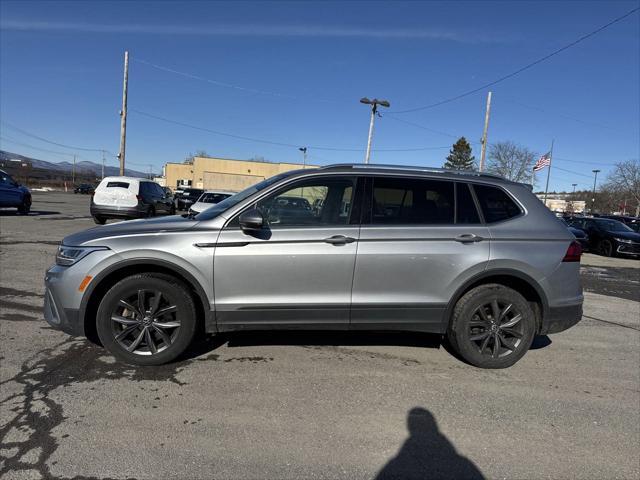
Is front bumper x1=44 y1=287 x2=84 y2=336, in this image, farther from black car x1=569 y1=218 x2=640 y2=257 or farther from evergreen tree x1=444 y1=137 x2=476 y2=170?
evergreen tree x1=444 y1=137 x2=476 y2=170

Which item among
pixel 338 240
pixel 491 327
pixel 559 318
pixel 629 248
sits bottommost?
pixel 491 327

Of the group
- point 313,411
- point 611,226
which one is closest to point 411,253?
point 313,411

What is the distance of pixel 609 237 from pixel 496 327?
16716 mm

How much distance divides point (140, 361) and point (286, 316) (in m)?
1.36

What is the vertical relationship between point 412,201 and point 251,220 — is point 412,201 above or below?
above

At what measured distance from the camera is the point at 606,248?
58.3 ft

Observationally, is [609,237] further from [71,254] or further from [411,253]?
[71,254]

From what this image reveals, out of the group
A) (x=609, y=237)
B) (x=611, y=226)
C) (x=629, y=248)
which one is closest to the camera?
(x=629, y=248)

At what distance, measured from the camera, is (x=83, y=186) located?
62.4 meters

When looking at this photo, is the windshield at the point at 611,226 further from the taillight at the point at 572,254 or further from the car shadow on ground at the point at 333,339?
the car shadow on ground at the point at 333,339

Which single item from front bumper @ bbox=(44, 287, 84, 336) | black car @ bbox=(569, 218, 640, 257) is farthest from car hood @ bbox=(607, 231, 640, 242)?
front bumper @ bbox=(44, 287, 84, 336)

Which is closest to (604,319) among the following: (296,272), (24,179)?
(296,272)

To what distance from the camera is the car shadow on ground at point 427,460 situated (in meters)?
2.63

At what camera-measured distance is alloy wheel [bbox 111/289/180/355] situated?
148 inches
